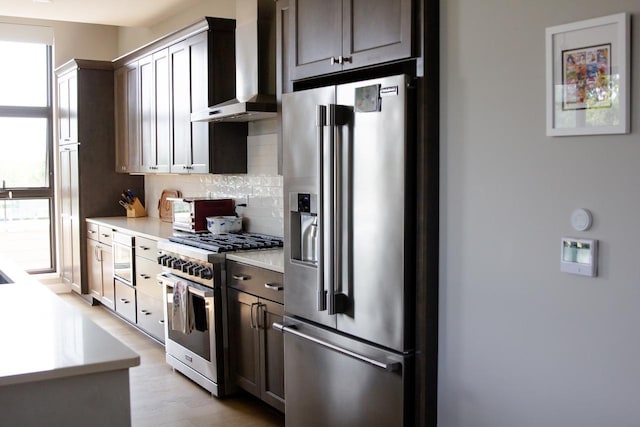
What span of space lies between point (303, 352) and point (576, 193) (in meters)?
1.63

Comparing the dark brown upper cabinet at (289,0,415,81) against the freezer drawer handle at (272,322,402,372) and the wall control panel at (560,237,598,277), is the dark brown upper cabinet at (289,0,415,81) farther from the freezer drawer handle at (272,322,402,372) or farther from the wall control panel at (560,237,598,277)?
the freezer drawer handle at (272,322,402,372)

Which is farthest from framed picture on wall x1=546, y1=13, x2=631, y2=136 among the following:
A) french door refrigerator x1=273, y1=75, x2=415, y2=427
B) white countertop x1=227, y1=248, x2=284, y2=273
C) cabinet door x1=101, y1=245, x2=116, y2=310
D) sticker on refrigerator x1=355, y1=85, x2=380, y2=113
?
cabinet door x1=101, y1=245, x2=116, y2=310

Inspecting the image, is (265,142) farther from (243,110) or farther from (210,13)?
(210,13)

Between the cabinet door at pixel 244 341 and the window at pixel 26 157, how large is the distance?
4.60 metres

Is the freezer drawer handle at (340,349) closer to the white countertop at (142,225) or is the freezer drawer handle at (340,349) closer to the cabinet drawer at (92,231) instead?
the white countertop at (142,225)

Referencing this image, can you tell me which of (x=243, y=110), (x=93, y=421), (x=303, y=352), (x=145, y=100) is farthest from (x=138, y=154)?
(x=93, y=421)

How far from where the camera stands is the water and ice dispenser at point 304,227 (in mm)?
3298

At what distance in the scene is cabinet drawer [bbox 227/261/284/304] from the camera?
3.75m

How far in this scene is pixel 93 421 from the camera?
6.56ft

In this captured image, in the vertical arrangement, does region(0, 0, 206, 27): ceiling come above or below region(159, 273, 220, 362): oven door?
above

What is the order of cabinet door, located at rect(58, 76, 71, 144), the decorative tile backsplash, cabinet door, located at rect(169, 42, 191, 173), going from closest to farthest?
the decorative tile backsplash < cabinet door, located at rect(169, 42, 191, 173) < cabinet door, located at rect(58, 76, 71, 144)

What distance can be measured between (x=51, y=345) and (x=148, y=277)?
3.62 metres

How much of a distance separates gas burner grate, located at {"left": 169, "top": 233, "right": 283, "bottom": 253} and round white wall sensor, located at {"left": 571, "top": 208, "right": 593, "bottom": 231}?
2.56m

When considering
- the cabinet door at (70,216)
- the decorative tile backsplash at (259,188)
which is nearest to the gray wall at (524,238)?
the decorative tile backsplash at (259,188)
